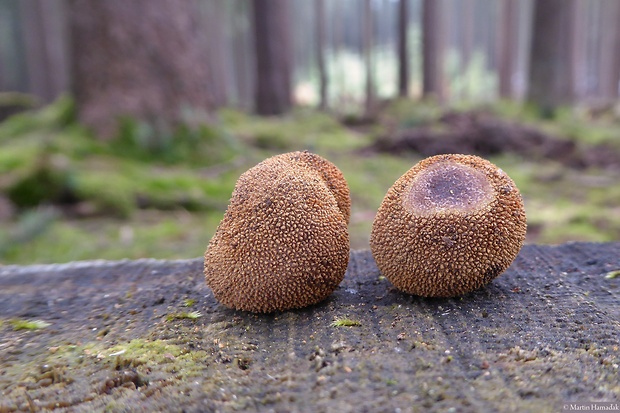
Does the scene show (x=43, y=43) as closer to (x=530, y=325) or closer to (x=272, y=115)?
(x=272, y=115)

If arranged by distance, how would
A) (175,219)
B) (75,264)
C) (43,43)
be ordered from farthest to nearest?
(43,43) < (175,219) < (75,264)

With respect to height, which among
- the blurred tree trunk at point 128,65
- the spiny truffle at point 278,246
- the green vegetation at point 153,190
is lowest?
the green vegetation at point 153,190

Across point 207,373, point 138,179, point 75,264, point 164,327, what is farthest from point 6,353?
point 138,179

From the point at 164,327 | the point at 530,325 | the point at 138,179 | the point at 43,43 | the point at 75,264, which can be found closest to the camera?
the point at 530,325

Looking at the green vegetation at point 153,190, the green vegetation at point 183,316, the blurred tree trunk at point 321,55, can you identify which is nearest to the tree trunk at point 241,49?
the blurred tree trunk at point 321,55

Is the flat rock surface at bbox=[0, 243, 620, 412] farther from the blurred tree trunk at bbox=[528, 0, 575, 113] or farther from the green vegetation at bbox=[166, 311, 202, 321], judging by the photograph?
the blurred tree trunk at bbox=[528, 0, 575, 113]

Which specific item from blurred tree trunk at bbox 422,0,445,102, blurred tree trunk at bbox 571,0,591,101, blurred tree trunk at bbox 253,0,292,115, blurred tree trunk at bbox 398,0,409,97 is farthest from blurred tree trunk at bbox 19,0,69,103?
blurred tree trunk at bbox 571,0,591,101

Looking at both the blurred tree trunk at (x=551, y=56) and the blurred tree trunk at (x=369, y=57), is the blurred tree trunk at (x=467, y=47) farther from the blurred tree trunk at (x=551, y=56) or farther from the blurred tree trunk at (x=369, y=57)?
the blurred tree trunk at (x=551, y=56)
